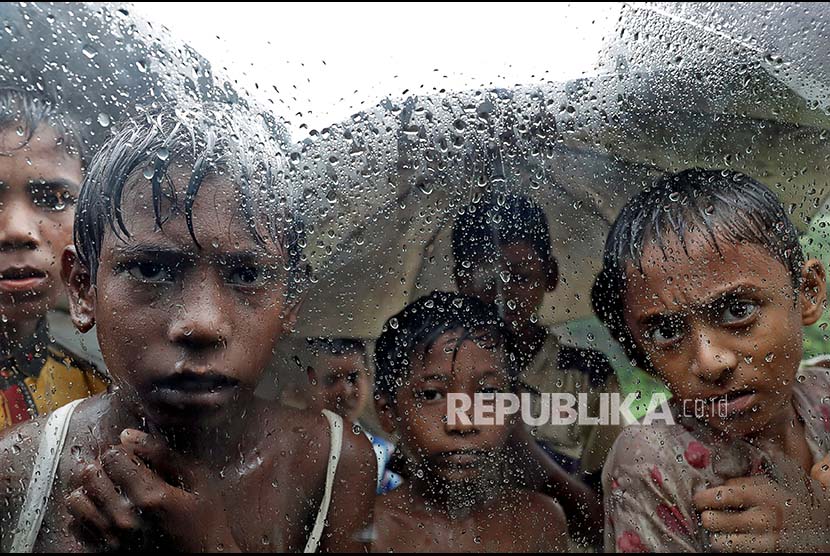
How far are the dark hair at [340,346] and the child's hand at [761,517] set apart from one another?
0.59 m

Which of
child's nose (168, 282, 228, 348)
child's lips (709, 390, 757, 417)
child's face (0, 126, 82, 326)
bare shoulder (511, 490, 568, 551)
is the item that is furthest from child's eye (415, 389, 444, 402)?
child's face (0, 126, 82, 326)

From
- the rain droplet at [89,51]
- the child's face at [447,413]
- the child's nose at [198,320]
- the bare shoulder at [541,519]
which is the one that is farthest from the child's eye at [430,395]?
the rain droplet at [89,51]

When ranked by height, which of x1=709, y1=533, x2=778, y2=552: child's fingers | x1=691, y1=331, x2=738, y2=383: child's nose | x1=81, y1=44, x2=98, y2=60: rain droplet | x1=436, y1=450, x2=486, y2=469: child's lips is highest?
x1=81, y1=44, x2=98, y2=60: rain droplet

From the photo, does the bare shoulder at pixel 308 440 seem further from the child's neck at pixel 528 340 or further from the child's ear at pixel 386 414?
the child's neck at pixel 528 340

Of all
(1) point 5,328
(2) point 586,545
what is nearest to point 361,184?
(1) point 5,328

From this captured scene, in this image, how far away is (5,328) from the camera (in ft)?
4.12

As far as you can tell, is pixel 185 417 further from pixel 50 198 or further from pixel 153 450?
pixel 50 198

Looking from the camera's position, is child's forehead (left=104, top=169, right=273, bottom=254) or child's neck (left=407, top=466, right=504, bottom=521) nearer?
child's forehead (left=104, top=169, right=273, bottom=254)

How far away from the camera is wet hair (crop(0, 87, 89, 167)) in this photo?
48.6 inches

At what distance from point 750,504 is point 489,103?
0.76 metres

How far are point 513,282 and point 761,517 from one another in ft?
1.80

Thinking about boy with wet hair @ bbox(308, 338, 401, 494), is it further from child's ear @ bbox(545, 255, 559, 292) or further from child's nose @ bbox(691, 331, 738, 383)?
child's nose @ bbox(691, 331, 738, 383)

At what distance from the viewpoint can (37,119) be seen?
48.9 inches

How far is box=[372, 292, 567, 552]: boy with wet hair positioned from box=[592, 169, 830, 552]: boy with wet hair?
18 centimetres
